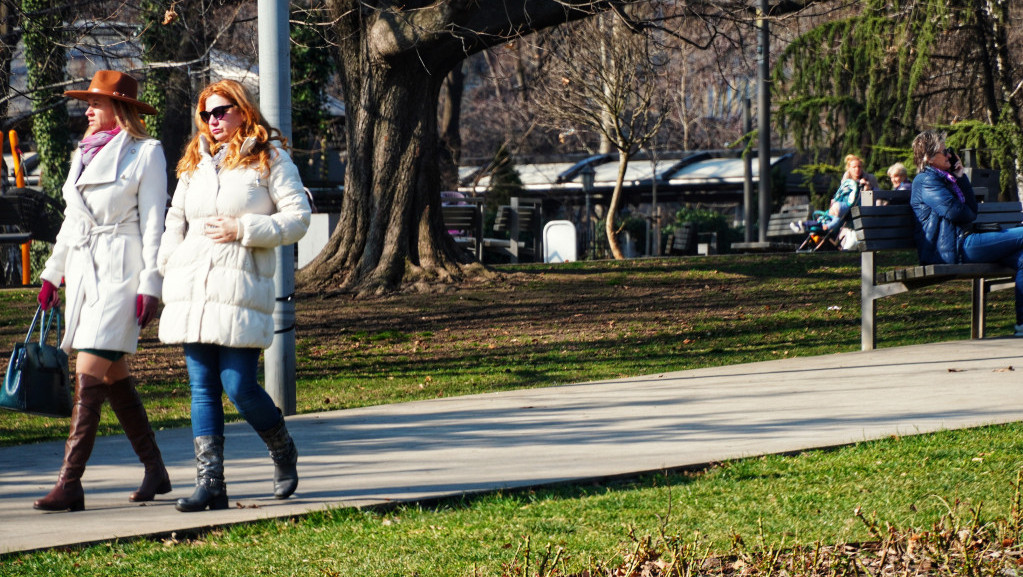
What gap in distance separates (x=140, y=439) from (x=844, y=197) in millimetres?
13949

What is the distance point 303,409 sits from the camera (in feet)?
26.7

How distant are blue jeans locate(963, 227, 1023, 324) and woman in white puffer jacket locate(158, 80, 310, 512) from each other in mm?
6162

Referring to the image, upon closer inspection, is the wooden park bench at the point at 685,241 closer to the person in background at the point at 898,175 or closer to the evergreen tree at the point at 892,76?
the evergreen tree at the point at 892,76

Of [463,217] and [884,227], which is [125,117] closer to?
[884,227]

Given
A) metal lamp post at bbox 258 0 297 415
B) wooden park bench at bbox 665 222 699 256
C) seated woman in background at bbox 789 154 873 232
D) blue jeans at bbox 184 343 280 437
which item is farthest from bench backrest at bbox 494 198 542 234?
blue jeans at bbox 184 343 280 437

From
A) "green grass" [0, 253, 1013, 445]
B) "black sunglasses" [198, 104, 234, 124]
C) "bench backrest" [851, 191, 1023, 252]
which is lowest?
"green grass" [0, 253, 1013, 445]

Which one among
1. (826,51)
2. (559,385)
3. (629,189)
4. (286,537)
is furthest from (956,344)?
(629,189)

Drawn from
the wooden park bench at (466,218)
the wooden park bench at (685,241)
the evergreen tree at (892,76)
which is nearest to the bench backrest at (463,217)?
the wooden park bench at (466,218)

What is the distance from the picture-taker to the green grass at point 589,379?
428 centimetres

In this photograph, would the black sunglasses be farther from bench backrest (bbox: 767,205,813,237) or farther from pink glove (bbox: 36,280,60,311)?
bench backrest (bbox: 767,205,813,237)

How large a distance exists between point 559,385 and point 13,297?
7.37 metres

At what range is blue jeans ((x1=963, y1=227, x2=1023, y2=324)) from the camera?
9359mm

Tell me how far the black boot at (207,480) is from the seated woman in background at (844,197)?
40.2 feet

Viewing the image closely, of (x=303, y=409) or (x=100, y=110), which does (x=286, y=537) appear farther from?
(x=303, y=409)
